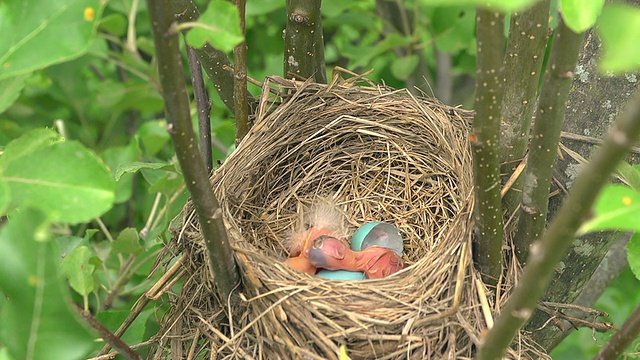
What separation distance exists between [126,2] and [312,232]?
1085 millimetres

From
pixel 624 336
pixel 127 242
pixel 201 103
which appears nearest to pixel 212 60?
pixel 201 103

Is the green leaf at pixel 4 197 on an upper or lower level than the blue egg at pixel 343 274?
upper

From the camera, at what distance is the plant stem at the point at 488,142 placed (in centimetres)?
90

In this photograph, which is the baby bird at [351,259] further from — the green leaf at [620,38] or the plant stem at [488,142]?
the green leaf at [620,38]

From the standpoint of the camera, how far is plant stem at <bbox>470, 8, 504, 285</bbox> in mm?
904

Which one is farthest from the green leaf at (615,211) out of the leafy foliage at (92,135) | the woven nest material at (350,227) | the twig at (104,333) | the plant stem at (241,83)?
the plant stem at (241,83)

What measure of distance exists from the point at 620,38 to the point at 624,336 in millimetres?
618

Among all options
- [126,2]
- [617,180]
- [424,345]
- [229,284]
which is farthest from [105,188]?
[126,2]

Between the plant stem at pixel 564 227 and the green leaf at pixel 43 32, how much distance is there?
0.62 metres

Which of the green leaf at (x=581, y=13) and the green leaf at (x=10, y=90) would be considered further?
the green leaf at (x=10, y=90)

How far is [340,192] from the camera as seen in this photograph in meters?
2.21

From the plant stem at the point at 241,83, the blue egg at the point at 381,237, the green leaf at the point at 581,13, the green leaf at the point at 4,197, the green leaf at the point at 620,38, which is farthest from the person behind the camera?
the blue egg at the point at 381,237

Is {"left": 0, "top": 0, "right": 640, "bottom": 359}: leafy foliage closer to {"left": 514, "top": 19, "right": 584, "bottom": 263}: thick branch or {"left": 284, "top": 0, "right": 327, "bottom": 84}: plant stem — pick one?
{"left": 514, "top": 19, "right": 584, "bottom": 263}: thick branch

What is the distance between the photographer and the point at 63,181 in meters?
0.87
